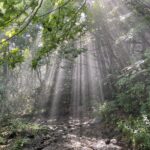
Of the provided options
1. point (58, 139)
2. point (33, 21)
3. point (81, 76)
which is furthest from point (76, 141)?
point (81, 76)

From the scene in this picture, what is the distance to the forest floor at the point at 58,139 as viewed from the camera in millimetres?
7523

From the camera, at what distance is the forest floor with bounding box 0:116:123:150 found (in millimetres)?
7523

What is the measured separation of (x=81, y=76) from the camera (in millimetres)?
19094

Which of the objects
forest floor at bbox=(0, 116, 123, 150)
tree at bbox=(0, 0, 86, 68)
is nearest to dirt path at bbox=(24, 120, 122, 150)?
forest floor at bbox=(0, 116, 123, 150)

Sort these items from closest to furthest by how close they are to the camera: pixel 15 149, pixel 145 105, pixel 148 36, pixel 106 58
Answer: pixel 15 149
pixel 145 105
pixel 148 36
pixel 106 58

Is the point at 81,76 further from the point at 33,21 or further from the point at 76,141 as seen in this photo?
the point at 33,21

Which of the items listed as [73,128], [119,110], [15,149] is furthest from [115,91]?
[15,149]

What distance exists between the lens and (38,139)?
8789mm

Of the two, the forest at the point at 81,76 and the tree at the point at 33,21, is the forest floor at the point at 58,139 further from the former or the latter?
the tree at the point at 33,21

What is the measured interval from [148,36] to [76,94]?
6801 millimetres

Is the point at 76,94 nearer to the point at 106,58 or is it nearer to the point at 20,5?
the point at 106,58

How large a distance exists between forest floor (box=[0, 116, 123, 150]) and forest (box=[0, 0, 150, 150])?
3 cm

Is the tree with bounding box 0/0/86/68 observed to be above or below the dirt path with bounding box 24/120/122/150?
above

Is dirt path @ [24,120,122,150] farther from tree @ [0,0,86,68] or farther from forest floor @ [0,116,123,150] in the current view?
tree @ [0,0,86,68]
